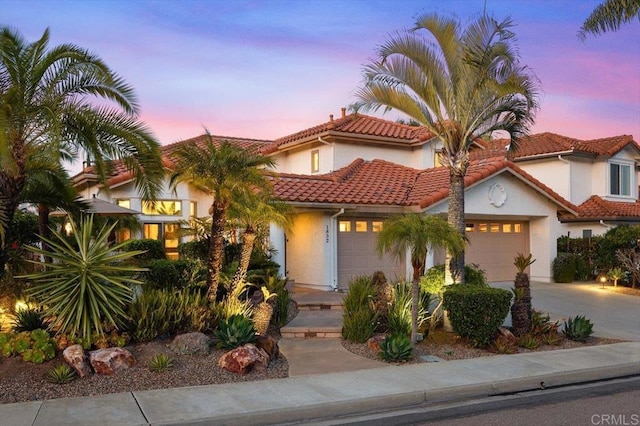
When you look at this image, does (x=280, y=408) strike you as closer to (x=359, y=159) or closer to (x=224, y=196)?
(x=224, y=196)

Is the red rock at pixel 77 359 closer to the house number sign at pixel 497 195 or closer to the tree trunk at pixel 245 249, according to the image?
the tree trunk at pixel 245 249

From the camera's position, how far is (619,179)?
89.8ft

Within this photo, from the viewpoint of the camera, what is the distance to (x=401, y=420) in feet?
23.9

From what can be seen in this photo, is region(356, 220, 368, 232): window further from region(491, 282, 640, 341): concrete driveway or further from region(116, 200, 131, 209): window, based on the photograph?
region(116, 200, 131, 209): window

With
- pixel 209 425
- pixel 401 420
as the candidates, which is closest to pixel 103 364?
pixel 209 425

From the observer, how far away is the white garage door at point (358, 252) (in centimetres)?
1823

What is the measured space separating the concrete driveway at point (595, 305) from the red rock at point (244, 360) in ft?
25.2

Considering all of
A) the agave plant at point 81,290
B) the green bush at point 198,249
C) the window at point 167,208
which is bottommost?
the agave plant at point 81,290

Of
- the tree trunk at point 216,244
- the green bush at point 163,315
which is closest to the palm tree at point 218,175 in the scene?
the tree trunk at point 216,244

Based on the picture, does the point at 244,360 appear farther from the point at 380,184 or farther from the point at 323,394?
the point at 380,184

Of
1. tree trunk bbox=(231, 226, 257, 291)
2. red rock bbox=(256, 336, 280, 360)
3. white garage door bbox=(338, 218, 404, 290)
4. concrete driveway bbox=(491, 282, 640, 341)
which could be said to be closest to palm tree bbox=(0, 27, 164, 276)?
tree trunk bbox=(231, 226, 257, 291)

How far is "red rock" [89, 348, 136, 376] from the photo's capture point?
28.7 feet

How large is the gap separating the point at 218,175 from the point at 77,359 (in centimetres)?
420

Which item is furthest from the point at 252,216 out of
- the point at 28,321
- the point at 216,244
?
the point at 28,321
